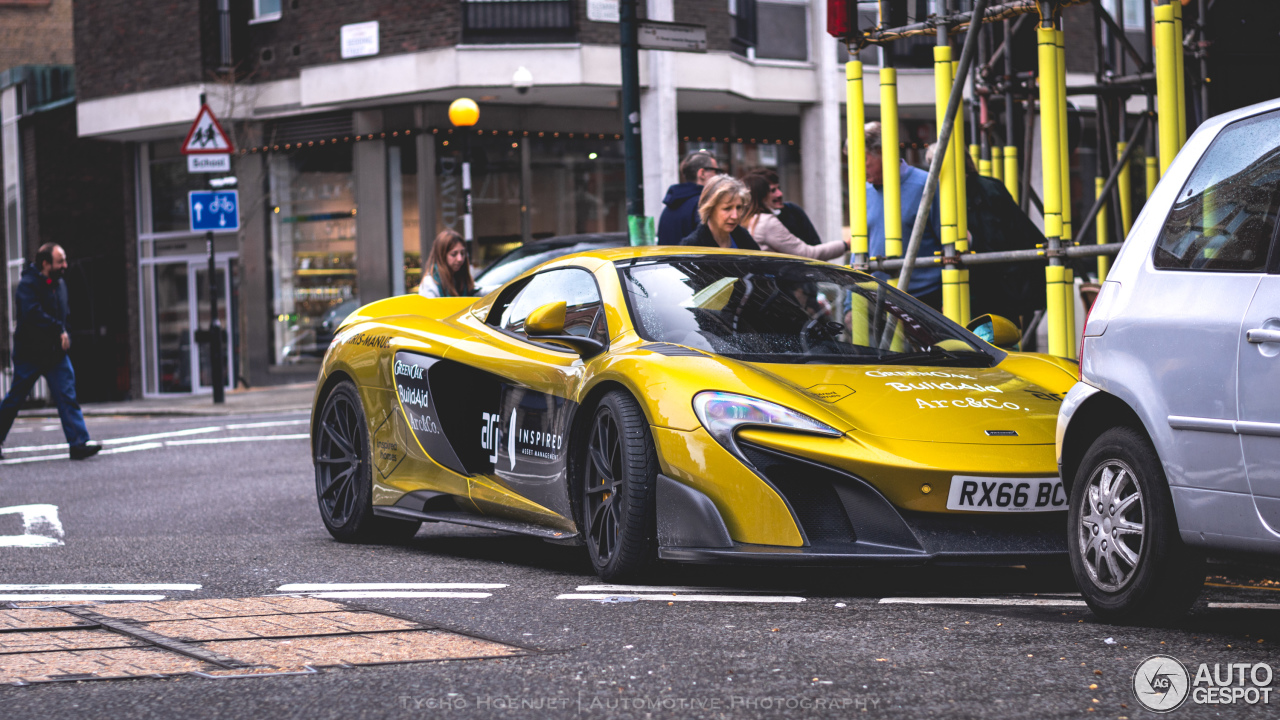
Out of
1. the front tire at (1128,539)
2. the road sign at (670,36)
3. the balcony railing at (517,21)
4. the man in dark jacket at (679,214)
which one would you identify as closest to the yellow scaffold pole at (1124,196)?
the road sign at (670,36)

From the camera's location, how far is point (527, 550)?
743 centimetres

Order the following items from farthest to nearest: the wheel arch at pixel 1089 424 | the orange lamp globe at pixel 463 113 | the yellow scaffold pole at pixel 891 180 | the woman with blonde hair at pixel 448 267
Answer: the orange lamp globe at pixel 463 113 → the woman with blonde hair at pixel 448 267 → the yellow scaffold pole at pixel 891 180 → the wheel arch at pixel 1089 424

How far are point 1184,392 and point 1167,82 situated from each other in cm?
357

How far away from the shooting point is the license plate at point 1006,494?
533 centimetres

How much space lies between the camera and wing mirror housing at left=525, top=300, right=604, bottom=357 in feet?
20.5

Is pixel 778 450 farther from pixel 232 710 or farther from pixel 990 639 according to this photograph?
pixel 232 710

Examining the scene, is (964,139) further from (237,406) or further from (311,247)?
(311,247)

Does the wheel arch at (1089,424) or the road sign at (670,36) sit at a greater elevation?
the road sign at (670,36)

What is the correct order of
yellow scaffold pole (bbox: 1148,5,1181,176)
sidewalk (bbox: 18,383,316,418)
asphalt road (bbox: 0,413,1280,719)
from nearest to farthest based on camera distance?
asphalt road (bbox: 0,413,1280,719) → yellow scaffold pole (bbox: 1148,5,1181,176) → sidewalk (bbox: 18,383,316,418)

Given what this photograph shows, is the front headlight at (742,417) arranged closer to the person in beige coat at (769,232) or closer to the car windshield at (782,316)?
the car windshield at (782,316)

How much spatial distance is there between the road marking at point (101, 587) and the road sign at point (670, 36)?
7.29 metres

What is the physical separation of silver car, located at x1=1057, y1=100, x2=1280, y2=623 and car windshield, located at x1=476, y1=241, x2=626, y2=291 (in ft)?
28.6

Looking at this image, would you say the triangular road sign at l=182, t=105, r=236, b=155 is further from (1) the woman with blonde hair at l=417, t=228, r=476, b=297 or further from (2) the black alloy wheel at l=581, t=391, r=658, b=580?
(2) the black alloy wheel at l=581, t=391, r=658, b=580

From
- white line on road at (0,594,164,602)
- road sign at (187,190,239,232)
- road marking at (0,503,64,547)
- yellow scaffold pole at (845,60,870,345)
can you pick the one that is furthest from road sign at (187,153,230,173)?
white line on road at (0,594,164,602)
